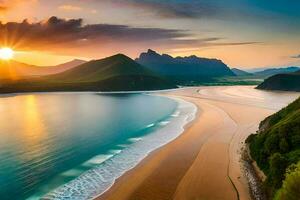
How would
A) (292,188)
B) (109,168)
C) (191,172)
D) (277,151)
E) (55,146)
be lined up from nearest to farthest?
(292,188) < (277,151) < (191,172) < (109,168) < (55,146)

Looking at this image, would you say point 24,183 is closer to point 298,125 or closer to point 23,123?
point 298,125

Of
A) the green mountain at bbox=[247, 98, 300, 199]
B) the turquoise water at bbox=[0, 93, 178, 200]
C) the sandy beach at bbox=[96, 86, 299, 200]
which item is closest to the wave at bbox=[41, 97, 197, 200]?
the turquoise water at bbox=[0, 93, 178, 200]

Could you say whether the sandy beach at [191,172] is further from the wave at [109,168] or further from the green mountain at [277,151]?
the green mountain at [277,151]

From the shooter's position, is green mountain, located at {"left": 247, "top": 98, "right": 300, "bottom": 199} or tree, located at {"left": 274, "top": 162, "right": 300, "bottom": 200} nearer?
tree, located at {"left": 274, "top": 162, "right": 300, "bottom": 200}

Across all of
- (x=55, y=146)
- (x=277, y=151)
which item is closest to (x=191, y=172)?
(x=277, y=151)

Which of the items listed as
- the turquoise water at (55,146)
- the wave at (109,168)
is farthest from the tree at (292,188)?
the turquoise water at (55,146)

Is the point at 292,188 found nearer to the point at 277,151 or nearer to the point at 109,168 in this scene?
the point at 277,151

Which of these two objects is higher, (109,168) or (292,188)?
(292,188)

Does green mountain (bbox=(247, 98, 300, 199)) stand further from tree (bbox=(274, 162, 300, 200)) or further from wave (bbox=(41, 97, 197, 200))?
wave (bbox=(41, 97, 197, 200))

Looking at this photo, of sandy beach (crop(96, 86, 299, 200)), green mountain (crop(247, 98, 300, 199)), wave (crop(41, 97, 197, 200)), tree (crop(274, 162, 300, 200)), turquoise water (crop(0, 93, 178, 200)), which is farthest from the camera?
turquoise water (crop(0, 93, 178, 200))
